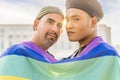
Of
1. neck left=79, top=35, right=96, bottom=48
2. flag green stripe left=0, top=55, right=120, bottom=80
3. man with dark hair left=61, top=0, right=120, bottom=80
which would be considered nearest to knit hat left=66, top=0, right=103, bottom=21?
man with dark hair left=61, top=0, right=120, bottom=80

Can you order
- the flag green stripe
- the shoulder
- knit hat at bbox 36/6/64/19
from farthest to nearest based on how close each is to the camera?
knit hat at bbox 36/6/64/19
the shoulder
the flag green stripe

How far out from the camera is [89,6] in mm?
1542

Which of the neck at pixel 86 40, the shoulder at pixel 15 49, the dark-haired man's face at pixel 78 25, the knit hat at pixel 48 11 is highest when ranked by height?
the knit hat at pixel 48 11

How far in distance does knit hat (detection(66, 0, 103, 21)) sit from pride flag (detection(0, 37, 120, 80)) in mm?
131

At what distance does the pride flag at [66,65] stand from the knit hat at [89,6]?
13 centimetres

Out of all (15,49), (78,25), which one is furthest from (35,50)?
(78,25)

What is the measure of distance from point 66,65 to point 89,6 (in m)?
0.31

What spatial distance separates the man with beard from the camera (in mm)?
1471

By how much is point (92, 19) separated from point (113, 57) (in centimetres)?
23

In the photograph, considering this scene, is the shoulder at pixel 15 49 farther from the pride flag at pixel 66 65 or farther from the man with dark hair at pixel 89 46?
the man with dark hair at pixel 89 46

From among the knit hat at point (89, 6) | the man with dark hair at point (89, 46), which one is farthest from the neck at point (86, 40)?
the knit hat at point (89, 6)

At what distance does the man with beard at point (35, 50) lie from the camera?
1.47 metres

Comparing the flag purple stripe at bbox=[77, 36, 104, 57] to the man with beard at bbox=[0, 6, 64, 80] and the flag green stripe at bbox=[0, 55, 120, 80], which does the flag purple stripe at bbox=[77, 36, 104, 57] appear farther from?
the man with beard at bbox=[0, 6, 64, 80]

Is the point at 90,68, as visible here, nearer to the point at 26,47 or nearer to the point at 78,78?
the point at 78,78
